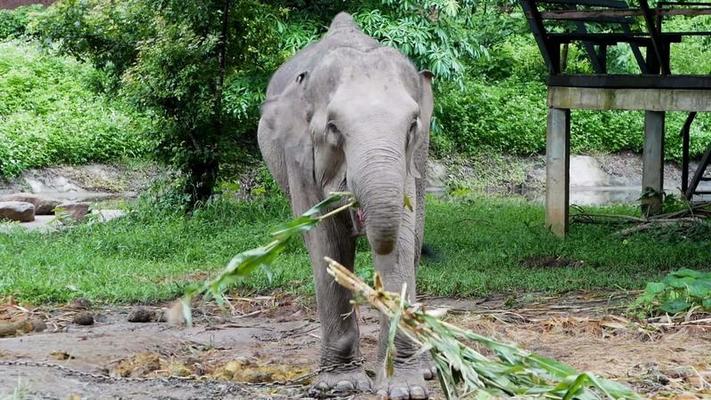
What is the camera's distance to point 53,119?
74.8 feet

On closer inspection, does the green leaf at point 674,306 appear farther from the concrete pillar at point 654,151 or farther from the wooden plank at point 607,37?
the concrete pillar at point 654,151

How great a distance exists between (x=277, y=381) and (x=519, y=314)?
2.50m

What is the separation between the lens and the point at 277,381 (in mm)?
6598

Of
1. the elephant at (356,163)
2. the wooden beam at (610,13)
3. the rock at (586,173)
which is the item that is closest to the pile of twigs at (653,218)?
the wooden beam at (610,13)

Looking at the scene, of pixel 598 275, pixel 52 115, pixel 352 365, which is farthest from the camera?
pixel 52 115

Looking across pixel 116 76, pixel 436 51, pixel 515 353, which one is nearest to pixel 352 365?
pixel 515 353

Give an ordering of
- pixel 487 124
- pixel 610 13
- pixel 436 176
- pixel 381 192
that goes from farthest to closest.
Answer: pixel 487 124
pixel 436 176
pixel 610 13
pixel 381 192

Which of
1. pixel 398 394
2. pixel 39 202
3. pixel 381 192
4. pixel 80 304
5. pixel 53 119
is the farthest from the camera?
pixel 53 119

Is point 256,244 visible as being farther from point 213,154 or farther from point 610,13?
point 610,13

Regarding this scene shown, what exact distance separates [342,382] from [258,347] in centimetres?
158

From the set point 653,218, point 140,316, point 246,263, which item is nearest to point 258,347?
point 140,316

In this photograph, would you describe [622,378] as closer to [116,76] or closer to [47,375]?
[47,375]

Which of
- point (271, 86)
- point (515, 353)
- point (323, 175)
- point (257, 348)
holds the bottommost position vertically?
point (257, 348)

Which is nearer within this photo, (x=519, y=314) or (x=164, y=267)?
(x=519, y=314)
